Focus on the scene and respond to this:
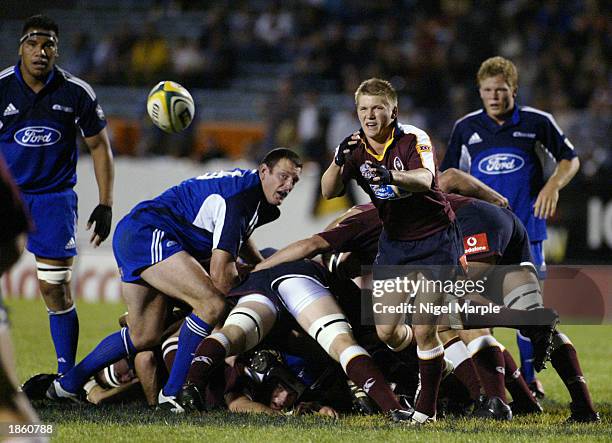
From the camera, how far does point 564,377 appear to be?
5.69 metres

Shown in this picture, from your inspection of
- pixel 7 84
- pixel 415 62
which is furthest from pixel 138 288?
pixel 415 62

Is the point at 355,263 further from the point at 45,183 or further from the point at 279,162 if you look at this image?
the point at 45,183

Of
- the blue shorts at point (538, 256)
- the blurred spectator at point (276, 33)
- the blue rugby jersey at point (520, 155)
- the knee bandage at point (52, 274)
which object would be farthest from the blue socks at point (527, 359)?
the blurred spectator at point (276, 33)

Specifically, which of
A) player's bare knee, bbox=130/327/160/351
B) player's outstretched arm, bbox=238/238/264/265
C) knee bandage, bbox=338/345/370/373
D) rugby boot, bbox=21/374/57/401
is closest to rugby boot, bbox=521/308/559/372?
knee bandage, bbox=338/345/370/373

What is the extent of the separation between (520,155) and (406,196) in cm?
240

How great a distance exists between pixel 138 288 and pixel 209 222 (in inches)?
24.2

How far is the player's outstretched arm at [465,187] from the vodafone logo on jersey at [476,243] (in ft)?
1.80

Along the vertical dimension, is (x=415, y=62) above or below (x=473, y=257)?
above

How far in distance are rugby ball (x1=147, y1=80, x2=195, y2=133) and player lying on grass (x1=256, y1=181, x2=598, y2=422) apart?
164cm

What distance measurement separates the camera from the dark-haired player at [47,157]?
22.3ft

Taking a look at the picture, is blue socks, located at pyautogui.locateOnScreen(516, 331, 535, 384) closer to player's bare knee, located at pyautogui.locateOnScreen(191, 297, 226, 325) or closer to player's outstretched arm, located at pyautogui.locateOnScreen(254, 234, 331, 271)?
player's outstretched arm, located at pyautogui.locateOnScreen(254, 234, 331, 271)

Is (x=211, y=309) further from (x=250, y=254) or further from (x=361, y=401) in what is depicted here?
(x=361, y=401)

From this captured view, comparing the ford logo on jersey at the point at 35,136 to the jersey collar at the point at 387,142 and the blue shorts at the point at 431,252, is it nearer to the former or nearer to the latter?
the jersey collar at the point at 387,142

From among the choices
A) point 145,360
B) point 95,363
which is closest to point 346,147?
point 145,360
